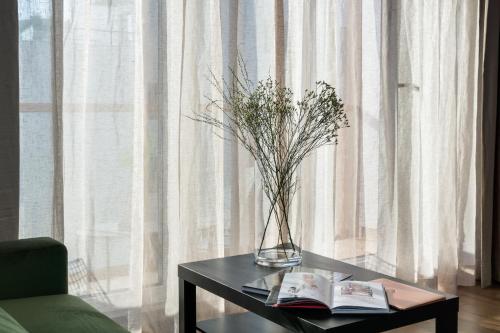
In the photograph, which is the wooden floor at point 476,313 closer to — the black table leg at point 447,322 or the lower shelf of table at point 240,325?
the lower shelf of table at point 240,325

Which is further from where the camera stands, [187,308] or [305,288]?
[187,308]

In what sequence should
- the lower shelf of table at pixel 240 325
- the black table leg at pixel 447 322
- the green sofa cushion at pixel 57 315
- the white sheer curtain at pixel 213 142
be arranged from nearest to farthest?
the green sofa cushion at pixel 57 315 → the black table leg at pixel 447 322 → the lower shelf of table at pixel 240 325 → the white sheer curtain at pixel 213 142

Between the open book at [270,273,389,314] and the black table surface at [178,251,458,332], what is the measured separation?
0.08ft

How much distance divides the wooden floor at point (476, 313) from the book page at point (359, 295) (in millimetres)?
1264

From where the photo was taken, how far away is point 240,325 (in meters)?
2.65

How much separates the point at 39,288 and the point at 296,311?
3.01ft

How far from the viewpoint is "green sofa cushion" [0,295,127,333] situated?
1.96 metres

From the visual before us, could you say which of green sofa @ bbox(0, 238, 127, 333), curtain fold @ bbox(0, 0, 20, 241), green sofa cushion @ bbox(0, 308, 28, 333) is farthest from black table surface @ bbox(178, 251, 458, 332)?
green sofa cushion @ bbox(0, 308, 28, 333)

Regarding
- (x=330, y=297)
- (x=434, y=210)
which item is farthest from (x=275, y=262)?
(x=434, y=210)

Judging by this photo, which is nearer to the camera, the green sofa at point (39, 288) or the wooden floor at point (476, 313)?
the green sofa at point (39, 288)

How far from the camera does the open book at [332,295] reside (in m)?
2.09

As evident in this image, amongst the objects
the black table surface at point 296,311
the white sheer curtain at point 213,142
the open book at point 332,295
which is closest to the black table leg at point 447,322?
the black table surface at point 296,311

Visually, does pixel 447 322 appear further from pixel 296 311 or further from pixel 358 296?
pixel 296 311

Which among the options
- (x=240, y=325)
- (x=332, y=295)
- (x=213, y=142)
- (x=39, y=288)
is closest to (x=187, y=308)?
(x=240, y=325)
